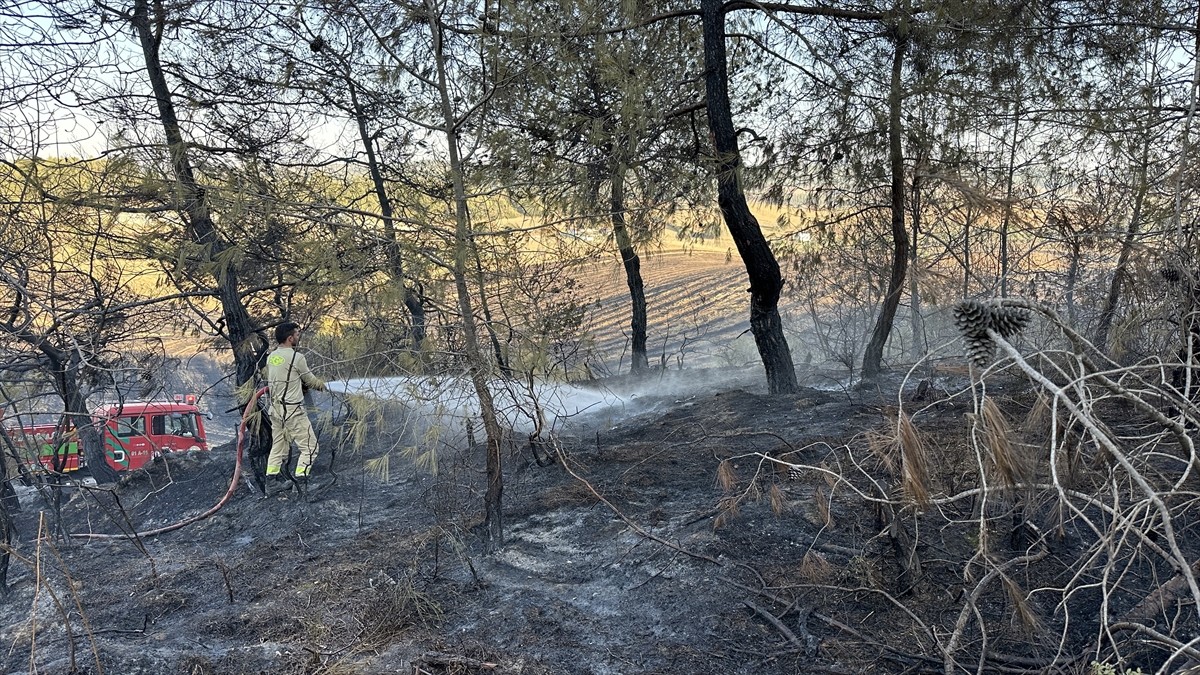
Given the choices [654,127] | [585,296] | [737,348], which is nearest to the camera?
[654,127]

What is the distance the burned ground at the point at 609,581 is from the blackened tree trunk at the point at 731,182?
2.19m

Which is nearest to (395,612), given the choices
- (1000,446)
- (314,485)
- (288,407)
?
(288,407)

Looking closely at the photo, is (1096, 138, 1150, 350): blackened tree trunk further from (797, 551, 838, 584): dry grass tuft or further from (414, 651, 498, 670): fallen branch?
(414, 651, 498, 670): fallen branch

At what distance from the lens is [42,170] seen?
268 inches

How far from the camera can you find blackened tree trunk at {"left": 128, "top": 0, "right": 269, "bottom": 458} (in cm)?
672

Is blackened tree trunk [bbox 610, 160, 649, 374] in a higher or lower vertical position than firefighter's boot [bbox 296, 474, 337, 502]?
higher

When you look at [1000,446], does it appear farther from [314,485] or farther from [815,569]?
[314,485]

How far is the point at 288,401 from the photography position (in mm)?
7035

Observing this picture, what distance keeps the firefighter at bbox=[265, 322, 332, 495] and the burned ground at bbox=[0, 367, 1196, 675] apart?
56cm

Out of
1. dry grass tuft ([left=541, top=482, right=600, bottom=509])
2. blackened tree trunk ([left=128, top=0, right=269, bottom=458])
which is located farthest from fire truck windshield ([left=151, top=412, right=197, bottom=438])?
dry grass tuft ([left=541, top=482, right=600, bottom=509])

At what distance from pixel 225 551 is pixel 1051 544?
21.6 ft

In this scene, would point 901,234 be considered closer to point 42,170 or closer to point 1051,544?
point 1051,544

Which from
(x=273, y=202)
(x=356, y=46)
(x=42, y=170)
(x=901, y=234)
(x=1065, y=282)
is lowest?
(x=1065, y=282)

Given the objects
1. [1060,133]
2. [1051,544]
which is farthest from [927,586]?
[1060,133]
